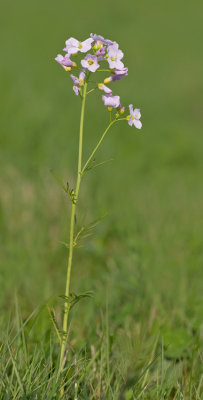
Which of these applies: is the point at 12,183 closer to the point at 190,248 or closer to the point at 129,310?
the point at 190,248

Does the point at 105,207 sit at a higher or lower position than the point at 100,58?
higher

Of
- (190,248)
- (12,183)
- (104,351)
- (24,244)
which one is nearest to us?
(104,351)

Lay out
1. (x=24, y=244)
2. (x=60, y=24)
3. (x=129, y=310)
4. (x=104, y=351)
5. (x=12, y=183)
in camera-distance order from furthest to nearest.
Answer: (x=60, y=24), (x=12, y=183), (x=24, y=244), (x=129, y=310), (x=104, y=351)

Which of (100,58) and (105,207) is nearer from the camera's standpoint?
(100,58)

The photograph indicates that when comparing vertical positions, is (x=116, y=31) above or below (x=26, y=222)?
above

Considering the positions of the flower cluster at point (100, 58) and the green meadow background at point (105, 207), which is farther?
the green meadow background at point (105, 207)

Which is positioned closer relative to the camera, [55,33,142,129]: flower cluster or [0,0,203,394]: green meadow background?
[55,33,142,129]: flower cluster

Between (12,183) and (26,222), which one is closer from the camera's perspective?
(26,222)

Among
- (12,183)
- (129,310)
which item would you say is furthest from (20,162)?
(129,310)
